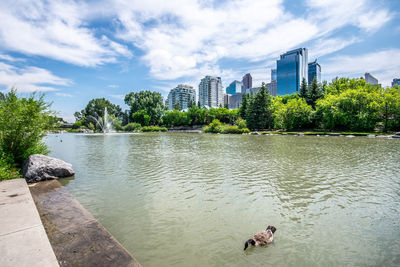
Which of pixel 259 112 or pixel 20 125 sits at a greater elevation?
pixel 259 112

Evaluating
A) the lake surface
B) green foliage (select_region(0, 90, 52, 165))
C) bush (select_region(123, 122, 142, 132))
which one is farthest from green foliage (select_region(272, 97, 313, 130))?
green foliage (select_region(0, 90, 52, 165))

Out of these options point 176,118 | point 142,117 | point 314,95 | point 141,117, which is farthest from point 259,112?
point 141,117

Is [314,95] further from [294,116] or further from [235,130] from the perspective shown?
[235,130]

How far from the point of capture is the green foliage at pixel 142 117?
8931cm

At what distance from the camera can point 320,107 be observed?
51250mm

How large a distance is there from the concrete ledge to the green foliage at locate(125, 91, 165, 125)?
292 ft

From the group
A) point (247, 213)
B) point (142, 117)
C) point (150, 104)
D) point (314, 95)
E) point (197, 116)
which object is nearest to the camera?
point (247, 213)

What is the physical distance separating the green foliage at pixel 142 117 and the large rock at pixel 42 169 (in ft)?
267

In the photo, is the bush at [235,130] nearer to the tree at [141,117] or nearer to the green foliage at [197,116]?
the green foliage at [197,116]

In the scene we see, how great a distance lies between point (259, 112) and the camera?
60344mm

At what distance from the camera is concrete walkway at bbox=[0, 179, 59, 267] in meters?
3.00

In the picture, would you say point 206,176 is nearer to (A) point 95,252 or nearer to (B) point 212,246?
(B) point 212,246

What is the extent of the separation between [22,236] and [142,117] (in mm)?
90055

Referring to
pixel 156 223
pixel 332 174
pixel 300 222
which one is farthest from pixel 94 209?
pixel 332 174
